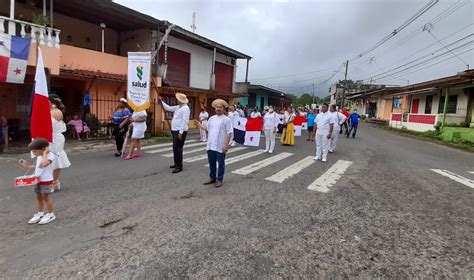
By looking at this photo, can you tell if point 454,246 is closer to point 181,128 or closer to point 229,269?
point 229,269

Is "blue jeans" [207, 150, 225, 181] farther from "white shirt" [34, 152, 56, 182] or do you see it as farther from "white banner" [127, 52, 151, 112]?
"white banner" [127, 52, 151, 112]

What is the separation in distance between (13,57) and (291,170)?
30.3 feet

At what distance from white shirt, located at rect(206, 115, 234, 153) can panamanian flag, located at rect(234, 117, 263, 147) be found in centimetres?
495

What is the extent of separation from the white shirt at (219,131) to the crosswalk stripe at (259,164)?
1.63 meters

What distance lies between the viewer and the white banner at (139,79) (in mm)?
9094

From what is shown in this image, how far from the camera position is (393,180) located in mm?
6957

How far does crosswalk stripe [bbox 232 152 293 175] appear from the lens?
7.38m

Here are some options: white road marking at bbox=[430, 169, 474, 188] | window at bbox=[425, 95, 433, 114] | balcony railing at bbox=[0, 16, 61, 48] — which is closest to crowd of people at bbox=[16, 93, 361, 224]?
balcony railing at bbox=[0, 16, 61, 48]

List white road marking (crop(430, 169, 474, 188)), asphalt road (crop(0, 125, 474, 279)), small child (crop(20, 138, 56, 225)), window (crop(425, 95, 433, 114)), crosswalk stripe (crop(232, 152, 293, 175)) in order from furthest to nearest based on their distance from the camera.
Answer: window (crop(425, 95, 433, 114)) < crosswalk stripe (crop(232, 152, 293, 175)) < white road marking (crop(430, 169, 474, 188)) < small child (crop(20, 138, 56, 225)) < asphalt road (crop(0, 125, 474, 279))

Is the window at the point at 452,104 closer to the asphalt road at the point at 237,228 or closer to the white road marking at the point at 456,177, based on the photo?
the white road marking at the point at 456,177

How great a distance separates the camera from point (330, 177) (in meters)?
7.02

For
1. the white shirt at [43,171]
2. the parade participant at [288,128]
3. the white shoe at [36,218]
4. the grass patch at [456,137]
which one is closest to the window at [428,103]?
the grass patch at [456,137]

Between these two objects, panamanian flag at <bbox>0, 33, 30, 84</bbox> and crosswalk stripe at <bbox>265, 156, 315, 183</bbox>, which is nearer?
crosswalk stripe at <bbox>265, 156, 315, 183</bbox>

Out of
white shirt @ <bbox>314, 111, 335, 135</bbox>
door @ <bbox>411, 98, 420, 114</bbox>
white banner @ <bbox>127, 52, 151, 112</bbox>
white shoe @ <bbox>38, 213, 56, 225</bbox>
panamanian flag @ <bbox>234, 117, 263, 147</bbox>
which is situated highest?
door @ <bbox>411, 98, 420, 114</bbox>
